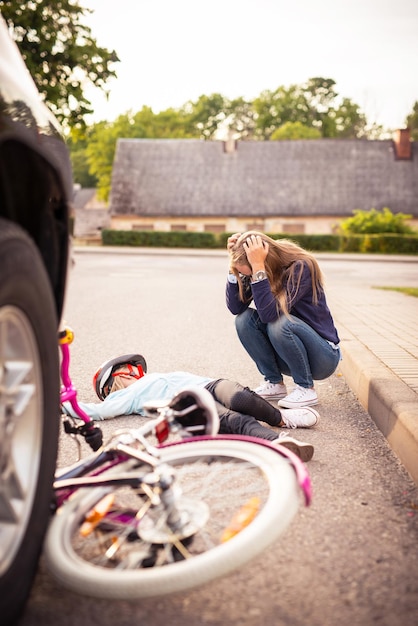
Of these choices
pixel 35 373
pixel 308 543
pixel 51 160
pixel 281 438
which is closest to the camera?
pixel 35 373

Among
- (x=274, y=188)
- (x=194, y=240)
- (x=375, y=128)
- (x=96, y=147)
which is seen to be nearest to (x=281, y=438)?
(x=194, y=240)

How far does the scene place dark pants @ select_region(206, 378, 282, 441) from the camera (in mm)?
3525

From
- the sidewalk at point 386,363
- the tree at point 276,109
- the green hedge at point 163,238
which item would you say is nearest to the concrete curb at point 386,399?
the sidewalk at point 386,363

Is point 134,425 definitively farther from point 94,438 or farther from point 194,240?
point 194,240

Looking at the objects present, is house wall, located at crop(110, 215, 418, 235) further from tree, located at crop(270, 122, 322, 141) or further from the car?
the car

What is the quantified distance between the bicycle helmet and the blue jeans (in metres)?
0.81

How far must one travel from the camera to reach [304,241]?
3841 cm

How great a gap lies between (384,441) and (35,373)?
2598 mm

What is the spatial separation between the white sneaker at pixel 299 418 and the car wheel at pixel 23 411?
→ 2.29 m

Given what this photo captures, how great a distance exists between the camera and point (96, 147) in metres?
64.2

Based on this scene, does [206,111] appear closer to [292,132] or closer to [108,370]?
[292,132]

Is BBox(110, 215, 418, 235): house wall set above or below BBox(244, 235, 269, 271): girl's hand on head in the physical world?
below

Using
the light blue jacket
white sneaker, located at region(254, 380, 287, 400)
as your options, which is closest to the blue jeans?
white sneaker, located at region(254, 380, 287, 400)

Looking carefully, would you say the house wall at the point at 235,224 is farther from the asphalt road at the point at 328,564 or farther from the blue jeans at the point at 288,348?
the asphalt road at the point at 328,564
